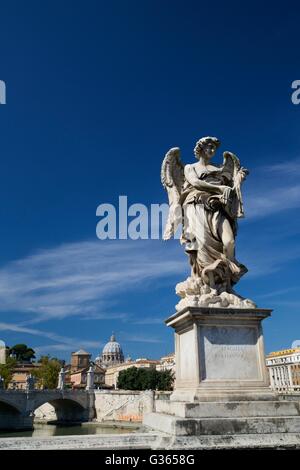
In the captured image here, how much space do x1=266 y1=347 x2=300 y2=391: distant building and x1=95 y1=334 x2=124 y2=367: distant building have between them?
72.5 metres

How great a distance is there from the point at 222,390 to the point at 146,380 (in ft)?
228

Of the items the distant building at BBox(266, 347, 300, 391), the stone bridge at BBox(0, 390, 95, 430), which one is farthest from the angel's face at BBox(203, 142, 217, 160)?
the distant building at BBox(266, 347, 300, 391)

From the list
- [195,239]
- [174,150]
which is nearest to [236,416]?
[195,239]

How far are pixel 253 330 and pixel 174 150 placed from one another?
280 cm

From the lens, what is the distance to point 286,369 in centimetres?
7431

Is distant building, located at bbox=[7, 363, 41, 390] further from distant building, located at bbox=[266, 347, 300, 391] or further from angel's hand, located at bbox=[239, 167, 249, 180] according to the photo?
angel's hand, located at bbox=[239, 167, 249, 180]

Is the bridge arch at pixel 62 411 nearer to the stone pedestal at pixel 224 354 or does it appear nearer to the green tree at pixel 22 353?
the green tree at pixel 22 353

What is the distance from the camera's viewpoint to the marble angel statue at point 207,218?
539 cm

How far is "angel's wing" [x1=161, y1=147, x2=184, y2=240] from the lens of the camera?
609cm

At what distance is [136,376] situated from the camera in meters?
73.2

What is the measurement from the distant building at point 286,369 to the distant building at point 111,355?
238 ft

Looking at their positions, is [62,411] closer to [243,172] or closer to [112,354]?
[243,172]

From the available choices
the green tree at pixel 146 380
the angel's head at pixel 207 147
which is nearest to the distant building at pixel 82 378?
the green tree at pixel 146 380

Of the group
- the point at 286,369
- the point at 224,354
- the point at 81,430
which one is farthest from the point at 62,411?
the point at 224,354
